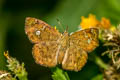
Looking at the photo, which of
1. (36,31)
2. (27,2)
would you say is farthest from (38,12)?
(36,31)

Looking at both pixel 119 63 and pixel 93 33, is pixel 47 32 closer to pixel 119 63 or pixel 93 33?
pixel 93 33

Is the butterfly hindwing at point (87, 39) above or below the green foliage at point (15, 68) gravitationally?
above

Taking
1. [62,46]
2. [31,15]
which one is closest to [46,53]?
[62,46]

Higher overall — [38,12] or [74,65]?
[38,12]

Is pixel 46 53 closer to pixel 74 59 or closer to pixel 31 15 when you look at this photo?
pixel 74 59

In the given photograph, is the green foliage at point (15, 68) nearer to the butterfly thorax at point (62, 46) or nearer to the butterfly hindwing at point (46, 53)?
the butterfly hindwing at point (46, 53)

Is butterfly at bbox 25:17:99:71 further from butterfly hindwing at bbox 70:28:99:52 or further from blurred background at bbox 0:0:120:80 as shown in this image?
blurred background at bbox 0:0:120:80

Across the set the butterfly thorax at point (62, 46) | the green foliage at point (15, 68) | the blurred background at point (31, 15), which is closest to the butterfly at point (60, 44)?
the butterfly thorax at point (62, 46)

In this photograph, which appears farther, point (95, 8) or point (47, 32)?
point (95, 8)

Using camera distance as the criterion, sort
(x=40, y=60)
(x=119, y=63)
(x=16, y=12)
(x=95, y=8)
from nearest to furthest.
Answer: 1. (x=40, y=60)
2. (x=119, y=63)
3. (x=95, y=8)
4. (x=16, y=12)
